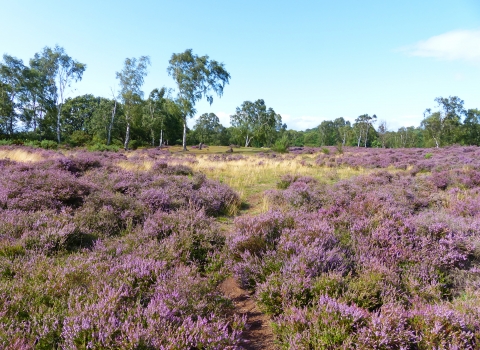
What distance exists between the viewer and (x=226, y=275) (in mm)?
3762

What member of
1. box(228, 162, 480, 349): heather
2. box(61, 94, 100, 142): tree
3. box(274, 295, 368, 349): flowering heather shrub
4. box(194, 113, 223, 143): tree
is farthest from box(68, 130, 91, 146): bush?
box(274, 295, 368, 349): flowering heather shrub

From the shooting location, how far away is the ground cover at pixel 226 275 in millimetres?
2336

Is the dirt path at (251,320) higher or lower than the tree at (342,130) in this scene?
lower

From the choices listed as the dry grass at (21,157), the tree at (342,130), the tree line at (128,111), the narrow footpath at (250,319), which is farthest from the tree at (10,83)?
the tree at (342,130)

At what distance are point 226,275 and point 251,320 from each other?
2.84 feet

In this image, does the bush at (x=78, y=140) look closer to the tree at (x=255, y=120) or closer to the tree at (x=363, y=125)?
the tree at (x=255, y=120)

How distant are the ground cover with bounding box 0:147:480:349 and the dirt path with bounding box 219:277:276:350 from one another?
20mm

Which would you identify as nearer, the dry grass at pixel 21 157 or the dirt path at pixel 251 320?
the dirt path at pixel 251 320

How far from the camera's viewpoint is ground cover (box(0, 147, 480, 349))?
2.34m

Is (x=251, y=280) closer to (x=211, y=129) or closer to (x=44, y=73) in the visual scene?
(x=44, y=73)

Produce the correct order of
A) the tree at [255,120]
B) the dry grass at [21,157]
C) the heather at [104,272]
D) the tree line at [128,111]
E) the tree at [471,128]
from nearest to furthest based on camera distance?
1. the heather at [104,272]
2. the dry grass at [21,157]
3. the tree line at [128,111]
4. the tree at [471,128]
5. the tree at [255,120]

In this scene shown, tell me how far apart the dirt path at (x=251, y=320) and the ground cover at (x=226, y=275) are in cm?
2

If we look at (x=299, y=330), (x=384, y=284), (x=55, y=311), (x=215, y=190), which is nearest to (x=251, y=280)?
(x=299, y=330)

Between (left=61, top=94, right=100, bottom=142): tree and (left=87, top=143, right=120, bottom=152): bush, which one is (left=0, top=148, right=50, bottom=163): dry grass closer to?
(left=87, top=143, right=120, bottom=152): bush
